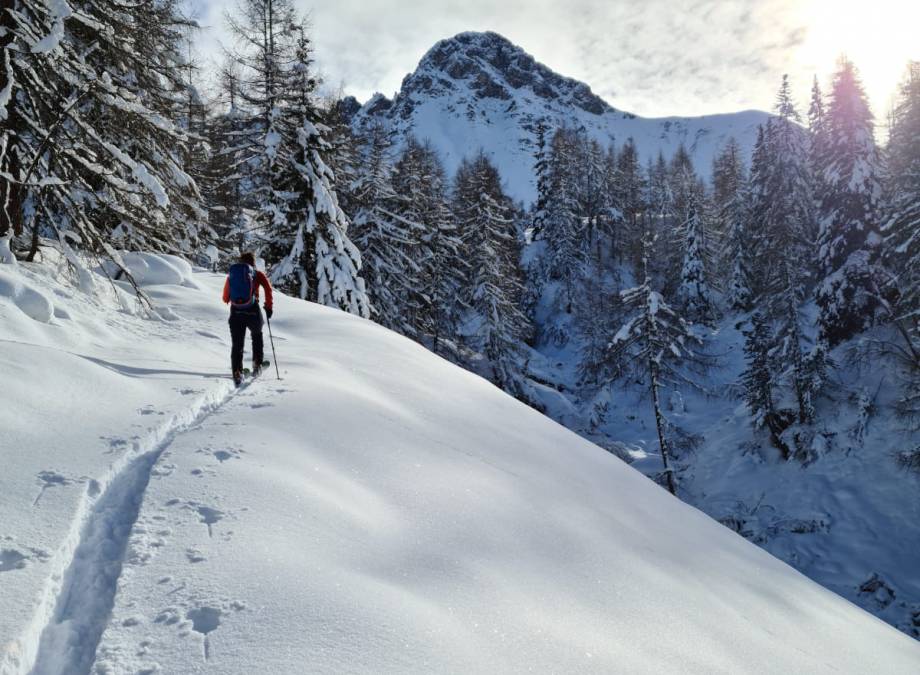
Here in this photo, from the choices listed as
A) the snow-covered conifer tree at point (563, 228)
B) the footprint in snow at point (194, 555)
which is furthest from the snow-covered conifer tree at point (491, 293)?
the footprint in snow at point (194, 555)

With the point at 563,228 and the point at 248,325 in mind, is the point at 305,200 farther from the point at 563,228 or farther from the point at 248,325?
the point at 563,228

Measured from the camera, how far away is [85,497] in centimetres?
333

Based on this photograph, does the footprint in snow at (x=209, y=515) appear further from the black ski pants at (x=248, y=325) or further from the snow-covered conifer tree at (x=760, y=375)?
the snow-covered conifer tree at (x=760, y=375)

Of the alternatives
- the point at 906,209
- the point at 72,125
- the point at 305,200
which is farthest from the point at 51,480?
the point at 906,209

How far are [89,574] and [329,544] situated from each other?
4.13 ft

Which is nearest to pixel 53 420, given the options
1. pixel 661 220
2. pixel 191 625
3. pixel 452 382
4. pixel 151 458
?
pixel 151 458

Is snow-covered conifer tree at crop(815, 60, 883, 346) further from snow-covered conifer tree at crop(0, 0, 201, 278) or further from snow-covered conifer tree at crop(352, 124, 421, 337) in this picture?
snow-covered conifer tree at crop(0, 0, 201, 278)

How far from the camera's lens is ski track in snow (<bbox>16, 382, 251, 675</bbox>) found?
90.1 inches

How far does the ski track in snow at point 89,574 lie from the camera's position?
90.1 inches

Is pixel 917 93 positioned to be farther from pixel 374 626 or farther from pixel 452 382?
pixel 374 626

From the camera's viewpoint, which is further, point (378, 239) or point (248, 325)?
point (378, 239)

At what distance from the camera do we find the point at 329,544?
3230mm

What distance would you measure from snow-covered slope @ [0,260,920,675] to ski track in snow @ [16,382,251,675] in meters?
0.01

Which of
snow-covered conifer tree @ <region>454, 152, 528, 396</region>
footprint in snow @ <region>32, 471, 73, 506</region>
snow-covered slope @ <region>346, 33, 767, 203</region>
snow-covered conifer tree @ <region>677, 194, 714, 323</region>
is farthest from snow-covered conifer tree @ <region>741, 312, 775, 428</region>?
snow-covered slope @ <region>346, 33, 767, 203</region>
